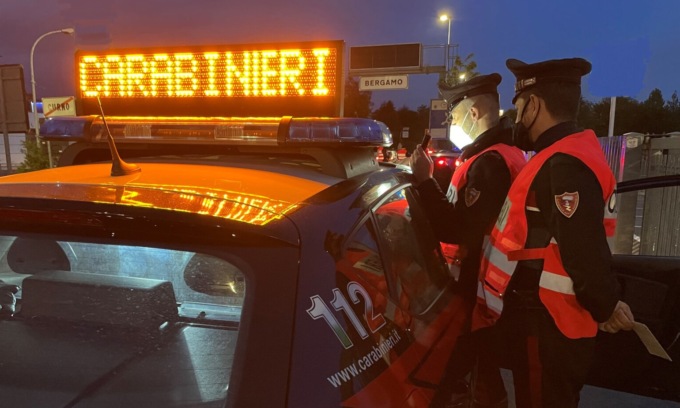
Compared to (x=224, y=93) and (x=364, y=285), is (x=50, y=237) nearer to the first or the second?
(x=364, y=285)

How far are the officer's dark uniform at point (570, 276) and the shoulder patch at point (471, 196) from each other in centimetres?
35

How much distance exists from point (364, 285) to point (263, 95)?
48.4 inches

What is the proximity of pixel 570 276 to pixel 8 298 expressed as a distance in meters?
2.27

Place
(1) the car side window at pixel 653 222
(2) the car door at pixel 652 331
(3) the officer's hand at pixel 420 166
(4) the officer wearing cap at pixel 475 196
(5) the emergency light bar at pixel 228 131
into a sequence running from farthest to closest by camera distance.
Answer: (1) the car side window at pixel 653 222, (3) the officer's hand at pixel 420 166, (2) the car door at pixel 652 331, (4) the officer wearing cap at pixel 475 196, (5) the emergency light bar at pixel 228 131

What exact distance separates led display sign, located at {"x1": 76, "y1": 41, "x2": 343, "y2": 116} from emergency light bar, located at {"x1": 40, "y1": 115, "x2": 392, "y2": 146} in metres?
0.25

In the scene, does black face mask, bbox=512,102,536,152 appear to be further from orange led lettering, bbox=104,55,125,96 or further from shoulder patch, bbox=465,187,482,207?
orange led lettering, bbox=104,55,125,96

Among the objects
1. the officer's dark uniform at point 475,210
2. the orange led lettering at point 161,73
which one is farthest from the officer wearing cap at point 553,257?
the orange led lettering at point 161,73

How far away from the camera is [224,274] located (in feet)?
7.64

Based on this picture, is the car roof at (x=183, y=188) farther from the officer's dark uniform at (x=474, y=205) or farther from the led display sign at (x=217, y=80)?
the officer's dark uniform at (x=474, y=205)

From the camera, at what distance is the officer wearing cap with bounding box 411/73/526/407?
236 cm

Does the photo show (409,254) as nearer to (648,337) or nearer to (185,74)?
(648,337)

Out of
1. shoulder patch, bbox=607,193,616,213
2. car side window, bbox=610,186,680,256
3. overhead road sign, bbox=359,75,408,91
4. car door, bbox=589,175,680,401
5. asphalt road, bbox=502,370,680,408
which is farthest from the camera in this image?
overhead road sign, bbox=359,75,408,91

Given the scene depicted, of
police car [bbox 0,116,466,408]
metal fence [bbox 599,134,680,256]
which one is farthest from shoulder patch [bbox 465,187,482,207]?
metal fence [bbox 599,134,680,256]

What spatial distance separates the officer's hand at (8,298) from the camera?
2121 mm
